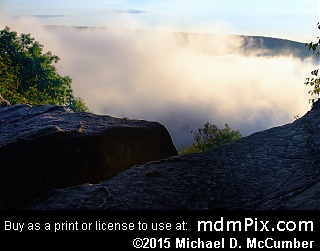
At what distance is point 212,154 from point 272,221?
3.40m

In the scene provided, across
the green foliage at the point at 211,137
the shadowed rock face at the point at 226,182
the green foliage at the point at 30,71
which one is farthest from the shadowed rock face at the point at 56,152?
the green foliage at the point at 211,137

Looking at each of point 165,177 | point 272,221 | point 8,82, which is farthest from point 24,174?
point 8,82

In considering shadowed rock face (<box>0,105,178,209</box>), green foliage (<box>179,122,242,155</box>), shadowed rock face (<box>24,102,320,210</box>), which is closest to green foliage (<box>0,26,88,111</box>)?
green foliage (<box>179,122,242,155</box>)

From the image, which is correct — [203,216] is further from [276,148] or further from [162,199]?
[276,148]

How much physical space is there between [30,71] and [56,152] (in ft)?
127

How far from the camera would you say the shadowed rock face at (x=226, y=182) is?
763 centimetres

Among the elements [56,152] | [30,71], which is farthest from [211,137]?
[56,152]

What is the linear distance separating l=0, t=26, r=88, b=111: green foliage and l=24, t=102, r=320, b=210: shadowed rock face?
38.7 meters

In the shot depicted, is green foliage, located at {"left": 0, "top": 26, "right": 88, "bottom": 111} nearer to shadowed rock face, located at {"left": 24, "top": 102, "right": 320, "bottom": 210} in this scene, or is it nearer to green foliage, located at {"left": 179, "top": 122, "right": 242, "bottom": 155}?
green foliage, located at {"left": 179, "top": 122, "right": 242, "bottom": 155}

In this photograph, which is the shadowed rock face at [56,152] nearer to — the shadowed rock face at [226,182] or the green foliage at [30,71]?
the shadowed rock face at [226,182]

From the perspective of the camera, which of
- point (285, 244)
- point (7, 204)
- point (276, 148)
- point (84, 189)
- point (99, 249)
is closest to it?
point (285, 244)

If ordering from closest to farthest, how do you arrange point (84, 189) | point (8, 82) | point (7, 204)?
point (84, 189) → point (7, 204) → point (8, 82)

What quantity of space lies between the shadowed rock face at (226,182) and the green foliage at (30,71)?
38.7 m

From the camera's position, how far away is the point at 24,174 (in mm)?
12688
